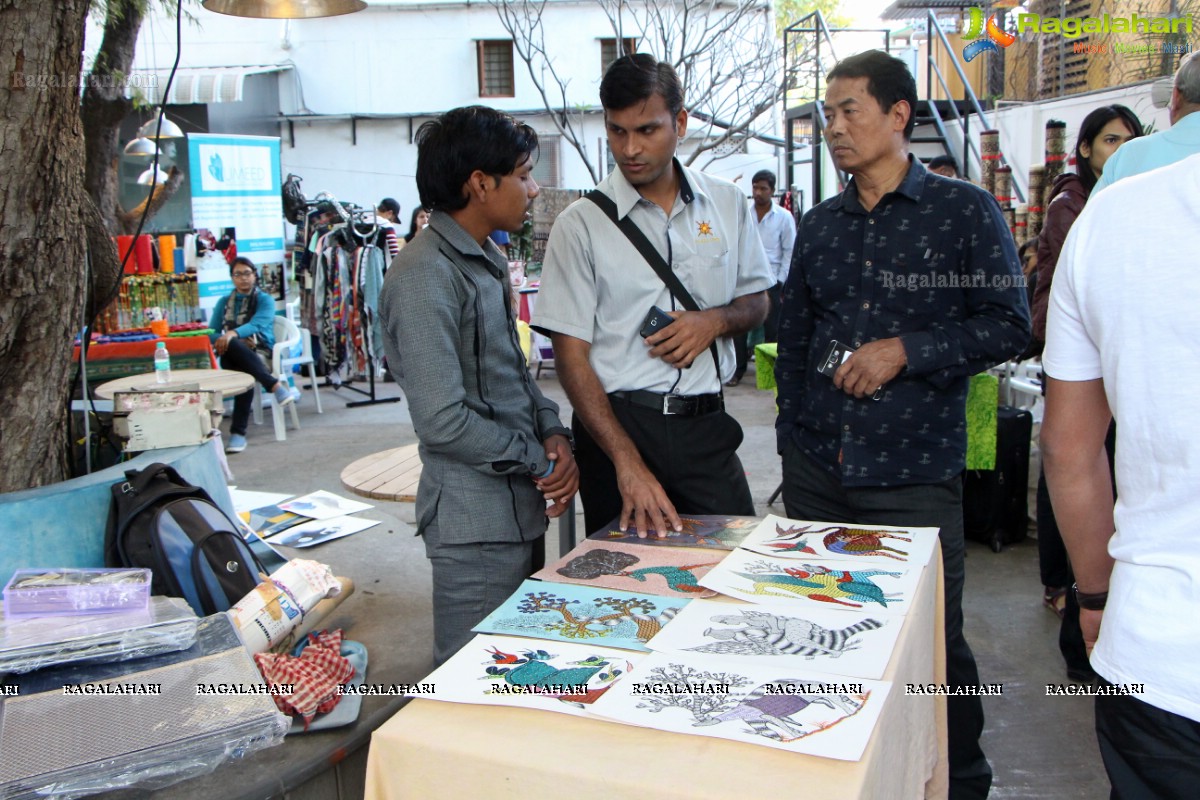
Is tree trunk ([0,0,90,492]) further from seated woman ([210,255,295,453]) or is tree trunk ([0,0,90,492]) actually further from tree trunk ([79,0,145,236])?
seated woman ([210,255,295,453])

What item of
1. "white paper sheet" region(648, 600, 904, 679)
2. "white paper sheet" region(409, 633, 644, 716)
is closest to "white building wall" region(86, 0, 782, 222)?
"white paper sheet" region(648, 600, 904, 679)

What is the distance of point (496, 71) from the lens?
18625 mm

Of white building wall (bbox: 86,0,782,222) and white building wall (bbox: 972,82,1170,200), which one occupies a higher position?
white building wall (bbox: 86,0,782,222)

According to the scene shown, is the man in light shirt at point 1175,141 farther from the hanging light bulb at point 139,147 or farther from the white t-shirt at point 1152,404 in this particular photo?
the hanging light bulb at point 139,147

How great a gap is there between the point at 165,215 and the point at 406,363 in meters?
14.0

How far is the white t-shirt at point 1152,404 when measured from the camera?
1195mm

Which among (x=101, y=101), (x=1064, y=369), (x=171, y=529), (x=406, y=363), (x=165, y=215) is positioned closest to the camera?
(x=1064, y=369)

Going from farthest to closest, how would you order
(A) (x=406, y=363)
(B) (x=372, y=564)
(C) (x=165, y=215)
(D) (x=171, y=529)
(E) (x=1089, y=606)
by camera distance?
1. (C) (x=165, y=215)
2. (B) (x=372, y=564)
3. (D) (x=171, y=529)
4. (A) (x=406, y=363)
5. (E) (x=1089, y=606)

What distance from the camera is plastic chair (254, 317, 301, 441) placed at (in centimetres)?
793

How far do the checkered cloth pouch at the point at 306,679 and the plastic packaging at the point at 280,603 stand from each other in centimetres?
6

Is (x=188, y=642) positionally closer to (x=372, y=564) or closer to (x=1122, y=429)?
(x=1122, y=429)

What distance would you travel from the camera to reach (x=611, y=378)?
2.43 metres

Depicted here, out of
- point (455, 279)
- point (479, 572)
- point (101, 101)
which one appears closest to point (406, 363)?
point (455, 279)

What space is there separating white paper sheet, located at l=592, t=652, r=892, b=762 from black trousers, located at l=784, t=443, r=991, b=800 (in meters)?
0.98
